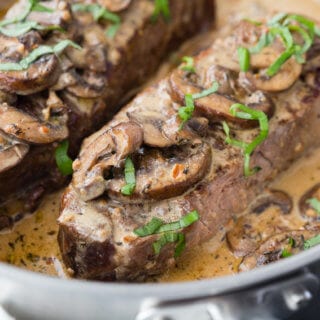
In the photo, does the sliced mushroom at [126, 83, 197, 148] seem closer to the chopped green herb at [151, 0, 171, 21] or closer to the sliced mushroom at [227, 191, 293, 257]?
the sliced mushroom at [227, 191, 293, 257]

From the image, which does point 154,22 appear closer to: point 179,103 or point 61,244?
point 179,103

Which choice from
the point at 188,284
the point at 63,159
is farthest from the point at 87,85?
the point at 188,284

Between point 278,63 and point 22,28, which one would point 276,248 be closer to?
point 278,63

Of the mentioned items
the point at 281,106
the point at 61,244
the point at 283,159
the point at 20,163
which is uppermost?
the point at 20,163

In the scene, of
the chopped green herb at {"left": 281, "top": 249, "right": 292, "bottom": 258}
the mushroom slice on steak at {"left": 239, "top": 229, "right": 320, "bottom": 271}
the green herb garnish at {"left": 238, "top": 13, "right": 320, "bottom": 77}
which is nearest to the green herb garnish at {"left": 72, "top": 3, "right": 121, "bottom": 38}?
the green herb garnish at {"left": 238, "top": 13, "right": 320, "bottom": 77}

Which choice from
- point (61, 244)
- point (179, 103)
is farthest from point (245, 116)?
point (61, 244)
